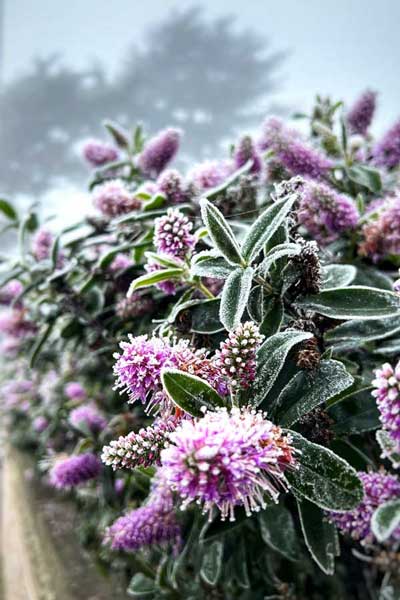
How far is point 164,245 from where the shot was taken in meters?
0.54

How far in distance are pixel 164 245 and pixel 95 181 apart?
657mm

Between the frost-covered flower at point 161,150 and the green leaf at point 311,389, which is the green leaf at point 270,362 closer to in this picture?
the green leaf at point 311,389

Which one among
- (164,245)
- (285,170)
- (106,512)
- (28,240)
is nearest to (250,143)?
(285,170)

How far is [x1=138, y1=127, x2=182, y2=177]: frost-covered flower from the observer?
3.20 ft

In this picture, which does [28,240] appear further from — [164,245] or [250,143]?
[164,245]

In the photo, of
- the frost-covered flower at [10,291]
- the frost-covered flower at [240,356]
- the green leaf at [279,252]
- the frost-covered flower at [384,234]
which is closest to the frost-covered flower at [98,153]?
the frost-covered flower at [10,291]

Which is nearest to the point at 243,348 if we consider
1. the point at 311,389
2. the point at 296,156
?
the point at 311,389

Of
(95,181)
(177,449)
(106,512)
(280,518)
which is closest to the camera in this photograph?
(177,449)

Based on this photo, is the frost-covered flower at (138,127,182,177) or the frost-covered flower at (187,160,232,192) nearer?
the frost-covered flower at (187,160,232,192)

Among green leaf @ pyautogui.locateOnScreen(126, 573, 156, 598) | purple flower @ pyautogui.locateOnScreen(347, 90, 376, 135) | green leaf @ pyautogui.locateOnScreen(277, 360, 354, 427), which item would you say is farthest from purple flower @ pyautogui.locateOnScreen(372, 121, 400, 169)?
green leaf @ pyautogui.locateOnScreen(126, 573, 156, 598)

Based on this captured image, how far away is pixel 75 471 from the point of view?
97 cm

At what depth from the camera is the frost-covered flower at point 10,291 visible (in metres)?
1.12

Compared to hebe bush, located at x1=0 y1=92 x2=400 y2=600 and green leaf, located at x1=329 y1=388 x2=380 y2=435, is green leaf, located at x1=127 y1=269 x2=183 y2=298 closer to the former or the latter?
hebe bush, located at x1=0 y1=92 x2=400 y2=600

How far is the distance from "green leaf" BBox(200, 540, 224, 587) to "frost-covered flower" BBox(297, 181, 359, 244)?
0.54 meters
